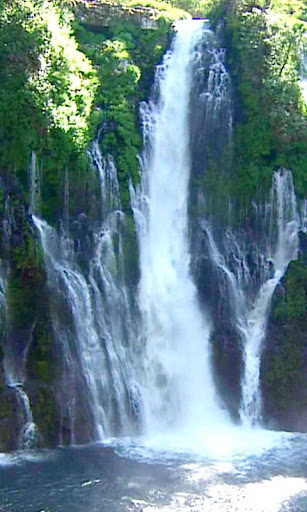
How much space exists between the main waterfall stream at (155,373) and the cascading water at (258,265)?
44 mm

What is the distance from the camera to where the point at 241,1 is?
29.9 m

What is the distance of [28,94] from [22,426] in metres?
9.92

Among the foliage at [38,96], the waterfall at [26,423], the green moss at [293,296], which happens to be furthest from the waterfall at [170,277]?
the waterfall at [26,423]

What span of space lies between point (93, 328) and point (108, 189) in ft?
14.6

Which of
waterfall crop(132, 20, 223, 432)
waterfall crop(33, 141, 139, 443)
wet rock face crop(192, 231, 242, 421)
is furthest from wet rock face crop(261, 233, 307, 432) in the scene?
waterfall crop(33, 141, 139, 443)

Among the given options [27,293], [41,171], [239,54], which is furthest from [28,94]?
[239,54]

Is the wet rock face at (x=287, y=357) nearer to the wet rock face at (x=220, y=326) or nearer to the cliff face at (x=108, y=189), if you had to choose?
the cliff face at (x=108, y=189)

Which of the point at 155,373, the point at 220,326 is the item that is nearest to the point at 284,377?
the point at 220,326

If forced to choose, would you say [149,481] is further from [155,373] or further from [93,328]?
[93,328]

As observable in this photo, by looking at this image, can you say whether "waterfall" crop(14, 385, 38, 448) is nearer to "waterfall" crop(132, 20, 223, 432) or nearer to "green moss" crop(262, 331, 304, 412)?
"waterfall" crop(132, 20, 223, 432)

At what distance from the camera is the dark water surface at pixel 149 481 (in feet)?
57.3

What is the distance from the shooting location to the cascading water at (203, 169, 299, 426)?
966 inches

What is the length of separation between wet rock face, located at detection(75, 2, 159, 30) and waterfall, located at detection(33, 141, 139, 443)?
8372 millimetres

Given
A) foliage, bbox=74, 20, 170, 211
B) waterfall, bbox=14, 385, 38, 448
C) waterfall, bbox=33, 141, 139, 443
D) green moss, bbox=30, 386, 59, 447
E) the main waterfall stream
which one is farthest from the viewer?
foliage, bbox=74, 20, 170, 211
